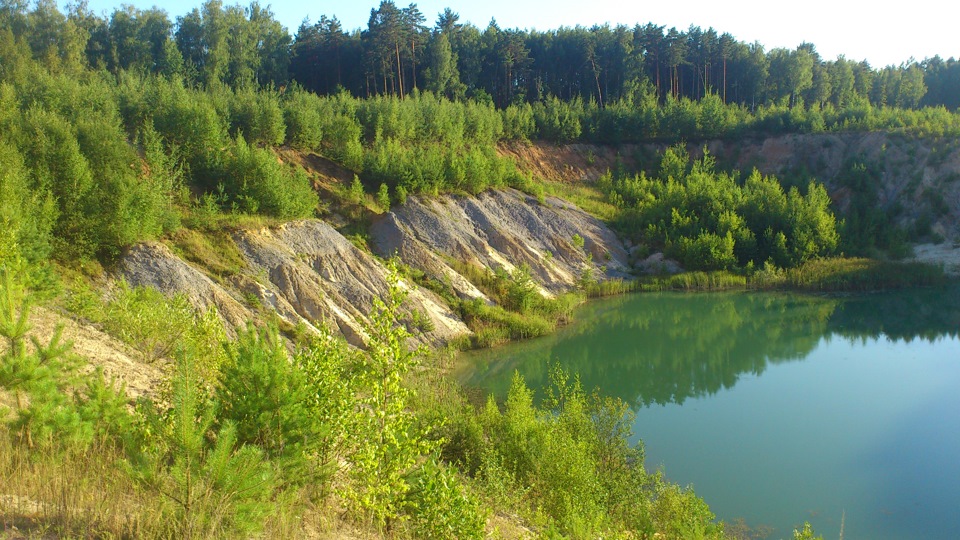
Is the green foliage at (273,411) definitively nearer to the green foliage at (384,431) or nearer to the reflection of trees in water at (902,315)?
the green foliage at (384,431)

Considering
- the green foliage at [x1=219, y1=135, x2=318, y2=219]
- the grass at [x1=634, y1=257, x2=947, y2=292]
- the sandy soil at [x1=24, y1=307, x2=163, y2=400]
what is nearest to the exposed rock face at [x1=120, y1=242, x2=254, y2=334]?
the green foliage at [x1=219, y1=135, x2=318, y2=219]

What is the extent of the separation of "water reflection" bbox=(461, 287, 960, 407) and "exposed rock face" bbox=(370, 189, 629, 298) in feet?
10.0

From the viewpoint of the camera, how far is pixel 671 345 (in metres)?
26.6

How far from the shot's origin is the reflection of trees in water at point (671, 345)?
2178cm

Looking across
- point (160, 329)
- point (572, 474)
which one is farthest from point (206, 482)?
point (160, 329)

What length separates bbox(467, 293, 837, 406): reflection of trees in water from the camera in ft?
71.5

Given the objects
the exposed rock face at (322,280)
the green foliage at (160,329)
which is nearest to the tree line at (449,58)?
the exposed rock face at (322,280)

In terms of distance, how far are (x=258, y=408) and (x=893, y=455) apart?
13303 millimetres

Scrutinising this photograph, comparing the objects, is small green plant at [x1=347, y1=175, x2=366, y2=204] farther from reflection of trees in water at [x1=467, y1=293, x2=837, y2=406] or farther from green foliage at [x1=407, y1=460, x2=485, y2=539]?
green foliage at [x1=407, y1=460, x2=485, y2=539]

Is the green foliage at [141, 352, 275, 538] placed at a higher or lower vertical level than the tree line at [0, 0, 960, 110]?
lower

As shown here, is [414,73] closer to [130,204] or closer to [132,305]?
[130,204]

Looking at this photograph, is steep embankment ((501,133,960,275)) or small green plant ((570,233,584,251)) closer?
small green plant ((570,233,584,251))

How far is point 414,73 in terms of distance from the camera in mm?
57750

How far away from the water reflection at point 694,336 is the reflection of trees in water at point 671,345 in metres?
0.03
